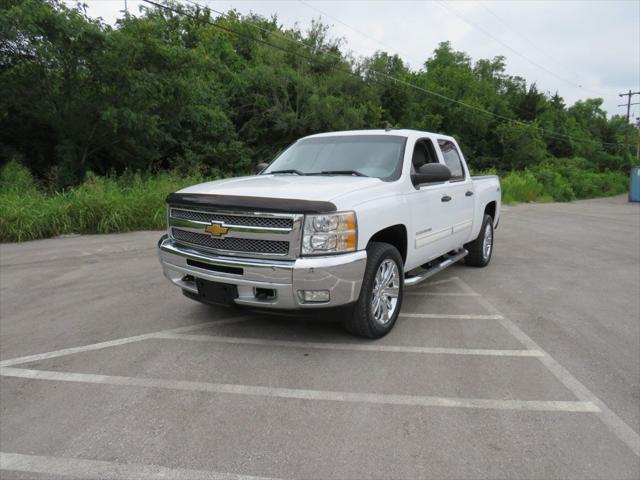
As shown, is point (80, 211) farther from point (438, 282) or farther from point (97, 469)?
point (97, 469)

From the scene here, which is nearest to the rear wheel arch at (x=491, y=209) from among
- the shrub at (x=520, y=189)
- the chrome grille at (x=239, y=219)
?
the chrome grille at (x=239, y=219)

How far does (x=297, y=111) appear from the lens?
26703 mm

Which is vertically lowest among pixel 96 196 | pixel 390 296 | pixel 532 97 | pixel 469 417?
pixel 469 417

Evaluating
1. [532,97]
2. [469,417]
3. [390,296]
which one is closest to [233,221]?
[390,296]

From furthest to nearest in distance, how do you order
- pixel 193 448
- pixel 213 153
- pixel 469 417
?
1. pixel 213 153
2. pixel 469 417
3. pixel 193 448

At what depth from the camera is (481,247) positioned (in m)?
7.20

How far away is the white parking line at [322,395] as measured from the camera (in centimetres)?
310

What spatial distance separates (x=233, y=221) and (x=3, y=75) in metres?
14.8

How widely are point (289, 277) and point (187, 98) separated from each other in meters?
14.6

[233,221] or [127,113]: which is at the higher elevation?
[127,113]

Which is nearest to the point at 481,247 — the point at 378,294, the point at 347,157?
the point at 347,157

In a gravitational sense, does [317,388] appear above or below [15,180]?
below

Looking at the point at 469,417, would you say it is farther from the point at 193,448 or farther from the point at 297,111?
the point at 297,111

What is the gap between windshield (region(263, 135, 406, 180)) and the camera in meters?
4.77
